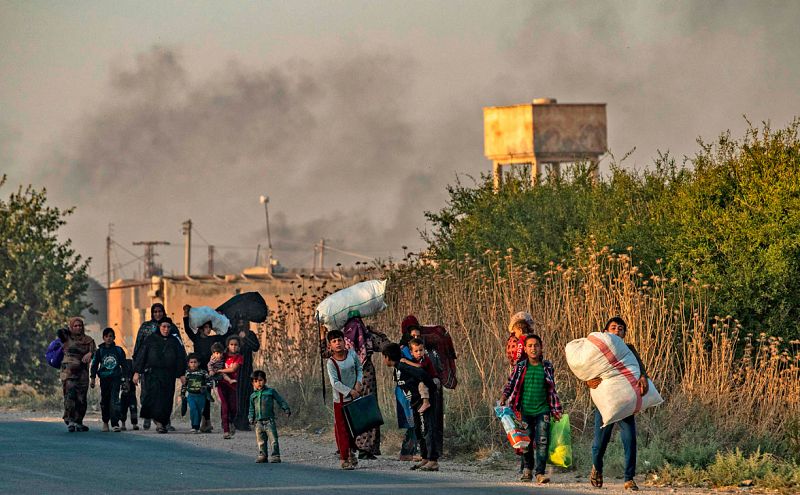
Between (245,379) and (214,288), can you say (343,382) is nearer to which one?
(245,379)

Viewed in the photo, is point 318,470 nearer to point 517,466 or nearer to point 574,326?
point 517,466

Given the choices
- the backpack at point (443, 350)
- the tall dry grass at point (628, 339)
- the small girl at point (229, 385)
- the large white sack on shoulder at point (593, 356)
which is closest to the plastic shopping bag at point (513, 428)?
the large white sack on shoulder at point (593, 356)

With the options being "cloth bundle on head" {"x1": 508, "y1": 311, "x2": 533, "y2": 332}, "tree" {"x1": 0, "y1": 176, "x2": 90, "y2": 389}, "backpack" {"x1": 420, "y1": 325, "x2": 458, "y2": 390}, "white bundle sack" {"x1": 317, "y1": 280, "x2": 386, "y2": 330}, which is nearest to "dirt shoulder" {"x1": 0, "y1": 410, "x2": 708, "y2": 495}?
"backpack" {"x1": 420, "y1": 325, "x2": 458, "y2": 390}

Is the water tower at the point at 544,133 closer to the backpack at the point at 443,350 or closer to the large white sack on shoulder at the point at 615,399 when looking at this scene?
the backpack at the point at 443,350

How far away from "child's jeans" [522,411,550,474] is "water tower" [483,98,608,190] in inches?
1319

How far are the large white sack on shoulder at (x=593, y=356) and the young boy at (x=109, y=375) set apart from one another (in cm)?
1090

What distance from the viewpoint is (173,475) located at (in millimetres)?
16891

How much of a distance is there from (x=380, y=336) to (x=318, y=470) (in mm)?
2274

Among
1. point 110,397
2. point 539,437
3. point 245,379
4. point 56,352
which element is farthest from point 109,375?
point 539,437

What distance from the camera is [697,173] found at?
26094mm

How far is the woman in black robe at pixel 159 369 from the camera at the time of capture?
2469 centimetres

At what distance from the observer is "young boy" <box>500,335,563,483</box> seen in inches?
632

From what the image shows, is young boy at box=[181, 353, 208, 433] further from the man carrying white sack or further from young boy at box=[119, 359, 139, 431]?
the man carrying white sack

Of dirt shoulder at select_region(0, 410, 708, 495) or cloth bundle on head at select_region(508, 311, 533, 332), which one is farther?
cloth bundle on head at select_region(508, 311, 533, 332)
